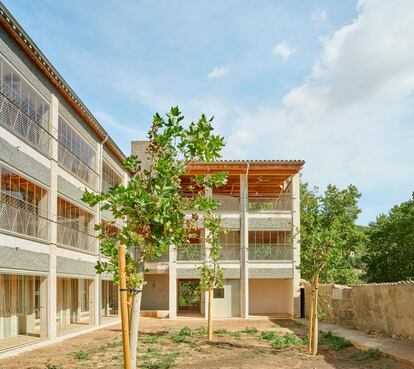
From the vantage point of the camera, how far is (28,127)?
1855 centimetres

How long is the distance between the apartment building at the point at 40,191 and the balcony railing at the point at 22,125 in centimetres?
3

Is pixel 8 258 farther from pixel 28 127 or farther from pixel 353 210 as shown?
pixel 353 210

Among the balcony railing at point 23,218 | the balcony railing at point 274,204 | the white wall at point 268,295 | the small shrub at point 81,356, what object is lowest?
the white wall at point 268,295

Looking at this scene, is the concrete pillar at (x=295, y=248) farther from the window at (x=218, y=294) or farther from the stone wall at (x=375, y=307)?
the stone wall at (x=375, y=307)

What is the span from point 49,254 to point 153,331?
6.34m

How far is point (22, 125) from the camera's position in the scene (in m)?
18.1

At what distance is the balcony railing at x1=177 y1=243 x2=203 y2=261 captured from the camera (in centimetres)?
3306

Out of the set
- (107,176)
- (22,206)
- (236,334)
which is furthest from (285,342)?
(107,176)

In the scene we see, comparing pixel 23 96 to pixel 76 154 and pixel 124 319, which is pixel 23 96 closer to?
pixel 76 154

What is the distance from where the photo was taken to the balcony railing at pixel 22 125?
16250 millimetres

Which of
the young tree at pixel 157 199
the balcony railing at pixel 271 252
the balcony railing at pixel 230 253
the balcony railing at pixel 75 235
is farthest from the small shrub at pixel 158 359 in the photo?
the balcony railing at pixel 271 252

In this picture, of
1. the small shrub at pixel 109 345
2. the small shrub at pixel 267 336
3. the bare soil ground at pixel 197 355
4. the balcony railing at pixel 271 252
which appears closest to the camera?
the bare soil ground at pixel 197 355

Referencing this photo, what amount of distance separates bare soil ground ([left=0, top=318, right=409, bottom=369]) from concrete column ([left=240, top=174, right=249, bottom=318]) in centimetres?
1167

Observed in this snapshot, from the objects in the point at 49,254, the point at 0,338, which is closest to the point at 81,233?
the point at 49,254
